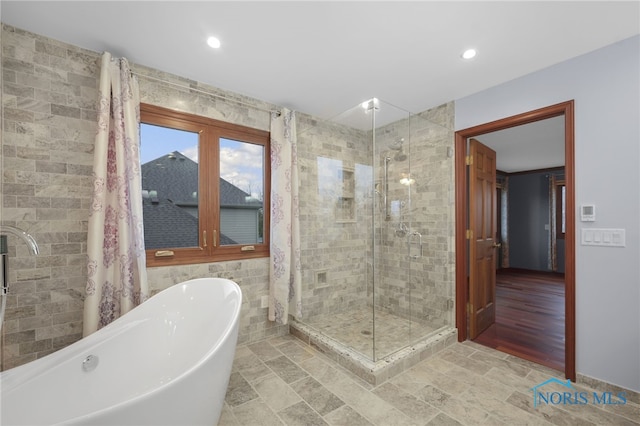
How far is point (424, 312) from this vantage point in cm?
304

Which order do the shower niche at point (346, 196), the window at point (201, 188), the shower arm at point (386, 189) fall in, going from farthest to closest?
the shower niche at point (346, 196) → the shower arm at point (386, 189) → the window at point (201, 188)

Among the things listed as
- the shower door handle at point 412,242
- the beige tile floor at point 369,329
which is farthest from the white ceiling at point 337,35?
the beige tile floor at point 369,329

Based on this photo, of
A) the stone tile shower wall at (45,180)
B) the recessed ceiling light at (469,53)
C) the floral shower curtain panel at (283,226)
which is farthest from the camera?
the floral shower curtain panel at (283,226)

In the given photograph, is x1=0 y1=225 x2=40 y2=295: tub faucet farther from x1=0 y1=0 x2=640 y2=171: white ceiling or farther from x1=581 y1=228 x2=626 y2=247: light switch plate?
x1=581 y1=228 x2=626 y2=247: light switch plate

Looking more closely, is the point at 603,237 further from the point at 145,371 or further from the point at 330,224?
the point at 145,371

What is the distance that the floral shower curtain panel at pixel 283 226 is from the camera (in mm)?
2838

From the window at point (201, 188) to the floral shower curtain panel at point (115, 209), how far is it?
25cm

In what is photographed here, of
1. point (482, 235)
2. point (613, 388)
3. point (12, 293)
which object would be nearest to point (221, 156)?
point (12, 293)

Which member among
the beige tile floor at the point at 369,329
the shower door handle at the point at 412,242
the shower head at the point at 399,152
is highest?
the shower head at the point at 399,152

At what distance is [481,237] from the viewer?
10.1 feet

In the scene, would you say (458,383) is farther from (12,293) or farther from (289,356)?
(12,293)

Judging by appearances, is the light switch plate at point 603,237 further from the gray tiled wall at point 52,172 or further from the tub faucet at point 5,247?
the tub faucet at point 5,247

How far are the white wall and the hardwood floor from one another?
444 millimetres

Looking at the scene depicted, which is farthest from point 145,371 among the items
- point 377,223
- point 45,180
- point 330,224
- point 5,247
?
point 377,223
